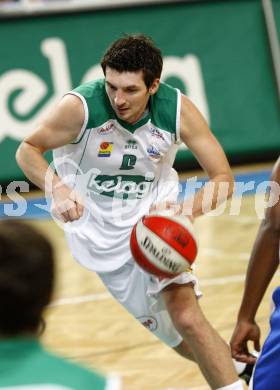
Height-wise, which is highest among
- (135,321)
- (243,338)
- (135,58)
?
(135,58)

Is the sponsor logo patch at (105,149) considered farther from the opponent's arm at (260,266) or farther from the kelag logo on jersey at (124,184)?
the opponent's arm at (260,266)

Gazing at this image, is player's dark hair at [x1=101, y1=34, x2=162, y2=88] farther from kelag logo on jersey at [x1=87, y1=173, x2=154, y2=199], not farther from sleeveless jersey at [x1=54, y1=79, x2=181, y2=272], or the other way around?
kelag logo on jersey at [x1=87, y1=173, x2=154, y2=199]

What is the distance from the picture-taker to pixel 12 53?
11.4m

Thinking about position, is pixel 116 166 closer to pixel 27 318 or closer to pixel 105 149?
pixel 105 149

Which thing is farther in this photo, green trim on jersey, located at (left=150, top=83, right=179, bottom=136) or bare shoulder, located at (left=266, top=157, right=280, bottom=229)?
green trim on jersey, located at (left=150, top=83, right=179, bottom=136)

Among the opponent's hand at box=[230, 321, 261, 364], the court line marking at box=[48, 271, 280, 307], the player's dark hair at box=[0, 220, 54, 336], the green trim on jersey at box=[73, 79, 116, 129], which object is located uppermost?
the player's dark hair at box=[0, 220, 54, 336]

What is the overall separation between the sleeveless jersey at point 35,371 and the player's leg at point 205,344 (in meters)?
2.62

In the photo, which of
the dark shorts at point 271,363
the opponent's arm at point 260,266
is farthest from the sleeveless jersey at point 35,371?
the opponent's arm at point 260,266

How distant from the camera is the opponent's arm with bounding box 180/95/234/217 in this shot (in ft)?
16.5

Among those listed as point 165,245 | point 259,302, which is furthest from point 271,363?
point 165,245

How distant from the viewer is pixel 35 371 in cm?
215

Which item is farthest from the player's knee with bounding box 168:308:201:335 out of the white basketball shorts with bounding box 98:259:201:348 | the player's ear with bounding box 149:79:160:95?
the player's ear with bounding box 149:79:160:95

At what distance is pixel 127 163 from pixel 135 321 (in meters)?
1.98

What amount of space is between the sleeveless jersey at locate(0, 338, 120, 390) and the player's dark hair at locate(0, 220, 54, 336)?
0.04m
